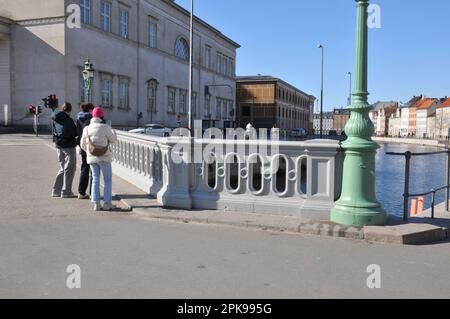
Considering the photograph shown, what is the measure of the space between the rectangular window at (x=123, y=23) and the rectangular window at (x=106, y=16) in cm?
252

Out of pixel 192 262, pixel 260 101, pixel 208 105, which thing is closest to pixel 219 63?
pixel 208 105

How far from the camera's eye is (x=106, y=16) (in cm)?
4659

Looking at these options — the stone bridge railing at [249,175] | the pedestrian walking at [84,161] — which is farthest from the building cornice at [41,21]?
the stone bridge railing at [249,175]

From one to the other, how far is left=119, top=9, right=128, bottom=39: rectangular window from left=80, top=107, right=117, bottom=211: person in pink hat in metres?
45.1

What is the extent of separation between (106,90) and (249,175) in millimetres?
41576

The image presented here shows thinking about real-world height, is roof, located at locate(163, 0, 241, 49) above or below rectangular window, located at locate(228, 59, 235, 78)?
above

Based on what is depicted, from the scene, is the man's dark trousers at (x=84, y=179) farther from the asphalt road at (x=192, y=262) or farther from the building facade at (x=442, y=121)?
the building facade at (x=442, y=121)

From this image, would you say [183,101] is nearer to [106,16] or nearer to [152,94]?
[152,94]

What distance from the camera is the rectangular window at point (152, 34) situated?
185 ft

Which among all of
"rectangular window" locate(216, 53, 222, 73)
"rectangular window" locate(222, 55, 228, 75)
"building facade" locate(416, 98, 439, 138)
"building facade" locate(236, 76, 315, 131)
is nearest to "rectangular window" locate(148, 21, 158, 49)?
"rectangular window" locate(216, 53, 222, 73)

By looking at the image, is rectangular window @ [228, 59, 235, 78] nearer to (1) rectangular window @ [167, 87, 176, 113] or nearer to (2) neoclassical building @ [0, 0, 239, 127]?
(2) neoclassical building @ [0, 0, 239, 127]

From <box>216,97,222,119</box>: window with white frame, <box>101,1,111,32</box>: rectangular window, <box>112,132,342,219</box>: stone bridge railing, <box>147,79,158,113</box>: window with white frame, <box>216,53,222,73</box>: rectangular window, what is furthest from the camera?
<box>216,97,222,119</box>: window with white frame

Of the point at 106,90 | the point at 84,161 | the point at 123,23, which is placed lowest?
the point at 84,161

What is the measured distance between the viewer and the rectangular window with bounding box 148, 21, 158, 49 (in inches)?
2217
